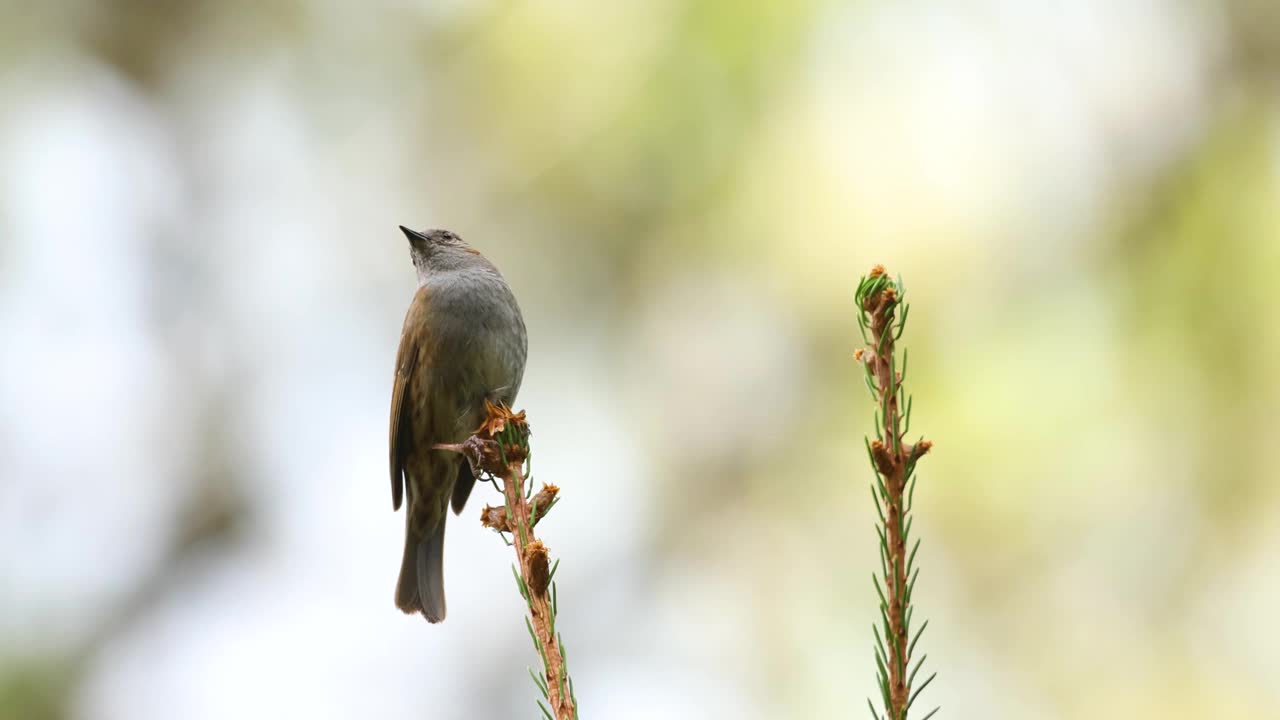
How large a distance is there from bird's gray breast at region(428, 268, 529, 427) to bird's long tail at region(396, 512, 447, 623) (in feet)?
1.82

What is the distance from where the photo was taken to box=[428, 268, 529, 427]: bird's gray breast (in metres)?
4.45

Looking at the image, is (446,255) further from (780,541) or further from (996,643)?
(996,643)

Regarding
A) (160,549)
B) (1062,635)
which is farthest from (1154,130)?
(160,549)

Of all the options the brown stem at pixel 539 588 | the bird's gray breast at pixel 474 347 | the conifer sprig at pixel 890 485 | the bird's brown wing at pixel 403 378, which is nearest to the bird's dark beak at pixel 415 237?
the bird's brown wing at pixel 403 378

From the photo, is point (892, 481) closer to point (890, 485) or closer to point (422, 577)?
point (890, 485)

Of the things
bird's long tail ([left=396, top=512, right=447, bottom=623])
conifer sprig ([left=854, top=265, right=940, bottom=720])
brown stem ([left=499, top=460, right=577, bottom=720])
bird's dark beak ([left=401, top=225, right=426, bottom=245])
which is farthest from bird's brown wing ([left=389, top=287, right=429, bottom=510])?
conifer sprig ([left=854, top=265, right=940, bottom=720])

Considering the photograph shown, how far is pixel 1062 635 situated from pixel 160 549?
16.5 ft

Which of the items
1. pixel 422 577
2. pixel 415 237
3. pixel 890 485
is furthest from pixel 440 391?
pixel 890 485

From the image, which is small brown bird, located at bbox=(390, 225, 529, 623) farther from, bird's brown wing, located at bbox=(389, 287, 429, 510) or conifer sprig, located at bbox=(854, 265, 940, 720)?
conifer sprig, located at bbox=(854, 265, 940, 720)

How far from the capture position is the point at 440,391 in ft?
14.8

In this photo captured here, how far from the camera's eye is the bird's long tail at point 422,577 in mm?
4418

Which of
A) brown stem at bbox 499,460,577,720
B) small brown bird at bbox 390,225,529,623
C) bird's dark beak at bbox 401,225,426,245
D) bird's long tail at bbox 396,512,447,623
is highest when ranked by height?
bird's dark beak at bbox 401,225,426,245

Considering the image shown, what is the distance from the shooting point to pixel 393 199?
6562 mm

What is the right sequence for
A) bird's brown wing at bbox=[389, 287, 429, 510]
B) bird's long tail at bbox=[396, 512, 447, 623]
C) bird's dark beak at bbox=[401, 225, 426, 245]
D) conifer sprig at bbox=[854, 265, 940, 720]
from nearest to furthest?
conifer sprig at bbox=[854, 265, 940, 720]
bird's long tail at bbox=[396, 512, 447, 623]
bird's brown wing at bbox=[389, 287, 429, 510]
bird's dark beak at bbox=[401, 225, 426, 245]
